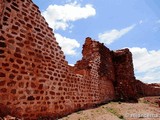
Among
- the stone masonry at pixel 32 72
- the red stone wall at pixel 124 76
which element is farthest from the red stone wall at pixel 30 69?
the red stone wall at pixel 124 76

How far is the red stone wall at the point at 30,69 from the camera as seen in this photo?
4.30 metres

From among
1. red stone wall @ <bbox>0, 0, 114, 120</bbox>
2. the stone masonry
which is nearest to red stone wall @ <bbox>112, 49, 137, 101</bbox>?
the stone masonry

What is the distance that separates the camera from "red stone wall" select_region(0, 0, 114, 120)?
430 centimetres

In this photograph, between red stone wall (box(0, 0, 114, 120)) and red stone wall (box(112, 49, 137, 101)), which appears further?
red stone wall (box(112, 49, 137, 101))

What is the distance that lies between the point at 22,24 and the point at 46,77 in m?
1.67

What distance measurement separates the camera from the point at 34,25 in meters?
5.38

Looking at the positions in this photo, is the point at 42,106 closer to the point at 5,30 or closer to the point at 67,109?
the point at 67,109

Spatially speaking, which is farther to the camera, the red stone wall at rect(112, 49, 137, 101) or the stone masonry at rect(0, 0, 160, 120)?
the red stone wall at rect(112, 49, 137, 101)

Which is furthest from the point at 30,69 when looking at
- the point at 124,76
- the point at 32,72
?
the point at 124,76

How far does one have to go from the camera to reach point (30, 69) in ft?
16.4

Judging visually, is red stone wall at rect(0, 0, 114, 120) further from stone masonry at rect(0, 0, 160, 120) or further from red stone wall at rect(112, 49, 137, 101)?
red stone wall at rect(112, 49, 137, 101)

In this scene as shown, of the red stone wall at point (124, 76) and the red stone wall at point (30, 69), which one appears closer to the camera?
the red stone wall at point (30, 69)

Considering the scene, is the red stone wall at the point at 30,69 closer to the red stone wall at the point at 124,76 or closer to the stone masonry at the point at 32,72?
the stone masonry at the point at 32,72

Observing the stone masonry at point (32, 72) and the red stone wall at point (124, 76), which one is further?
the red stone wall at point (124, 76)
